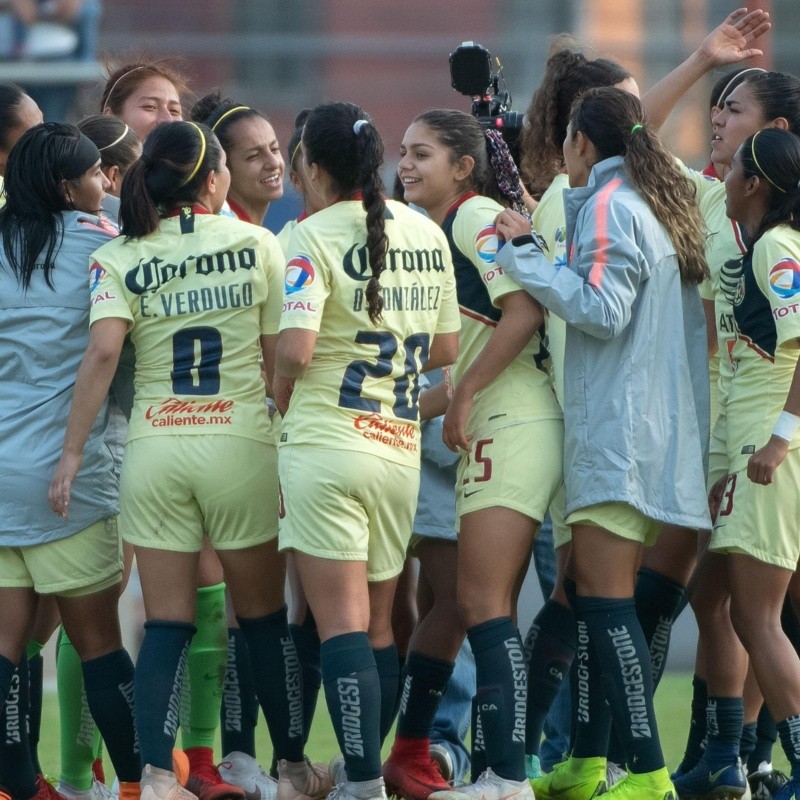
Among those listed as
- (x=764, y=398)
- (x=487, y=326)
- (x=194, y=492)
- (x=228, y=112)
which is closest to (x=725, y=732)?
(x=764, y=398)

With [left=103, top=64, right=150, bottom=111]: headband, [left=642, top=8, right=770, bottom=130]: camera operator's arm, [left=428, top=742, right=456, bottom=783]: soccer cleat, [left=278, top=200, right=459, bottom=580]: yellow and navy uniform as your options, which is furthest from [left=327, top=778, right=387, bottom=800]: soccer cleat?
[left=103, top=64, right=150, bottom=111]: headband

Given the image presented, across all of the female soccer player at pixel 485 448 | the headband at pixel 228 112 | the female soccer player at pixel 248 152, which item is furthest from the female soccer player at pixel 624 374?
the headband at pixel 228 112

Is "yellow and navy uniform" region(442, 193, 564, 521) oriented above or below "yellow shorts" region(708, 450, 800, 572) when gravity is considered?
above

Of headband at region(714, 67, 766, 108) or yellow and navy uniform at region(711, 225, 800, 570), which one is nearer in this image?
yellow and navy uniform at region(711, 225, 800, 570)

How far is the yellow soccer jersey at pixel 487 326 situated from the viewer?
394cm

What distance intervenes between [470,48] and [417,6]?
35.2 feet

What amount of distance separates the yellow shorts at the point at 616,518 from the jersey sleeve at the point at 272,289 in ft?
2.93

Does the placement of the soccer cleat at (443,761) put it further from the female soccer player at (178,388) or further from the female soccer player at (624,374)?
the female soccer player at (178,388)

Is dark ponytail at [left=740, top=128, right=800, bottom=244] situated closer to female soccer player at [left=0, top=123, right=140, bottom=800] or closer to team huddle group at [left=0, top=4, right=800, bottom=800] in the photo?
team huddle group at [left=0, top=4, right=800, bottom=800]

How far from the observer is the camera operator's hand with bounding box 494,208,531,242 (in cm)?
386

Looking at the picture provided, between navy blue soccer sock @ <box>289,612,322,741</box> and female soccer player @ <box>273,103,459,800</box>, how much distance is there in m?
0.43

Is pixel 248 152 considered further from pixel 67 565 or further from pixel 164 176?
pixel 67 565

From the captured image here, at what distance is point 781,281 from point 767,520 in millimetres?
604

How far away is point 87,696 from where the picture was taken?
393cm
